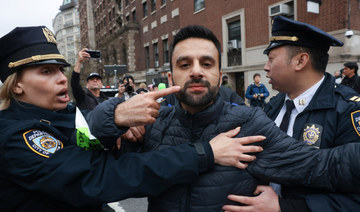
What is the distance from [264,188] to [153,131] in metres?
0.78

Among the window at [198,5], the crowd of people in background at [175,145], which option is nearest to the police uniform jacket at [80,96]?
the crowd of people in background at [175,145]

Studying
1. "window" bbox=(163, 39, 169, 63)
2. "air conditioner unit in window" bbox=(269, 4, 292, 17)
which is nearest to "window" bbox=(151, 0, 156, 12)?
"window" bbox=(163, 39, 169, 63)

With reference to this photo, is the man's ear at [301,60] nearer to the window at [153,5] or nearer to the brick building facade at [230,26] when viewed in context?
the brick building facade at [230,26]

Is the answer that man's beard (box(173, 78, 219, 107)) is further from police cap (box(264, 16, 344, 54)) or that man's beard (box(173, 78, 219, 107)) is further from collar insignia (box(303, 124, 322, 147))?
police cap (box(264, 16, 344, 54))

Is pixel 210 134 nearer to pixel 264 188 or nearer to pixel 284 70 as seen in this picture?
pixel 264 188

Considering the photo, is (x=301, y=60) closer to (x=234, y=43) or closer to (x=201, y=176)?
(x=201, y=176)

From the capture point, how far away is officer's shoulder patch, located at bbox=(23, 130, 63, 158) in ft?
4.23

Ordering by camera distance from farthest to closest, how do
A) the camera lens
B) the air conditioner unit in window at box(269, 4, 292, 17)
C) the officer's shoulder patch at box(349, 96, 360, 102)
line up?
1. the air conditioner unit in window at box(269, 4, 292, 17)
2. the camera lens
3. the officer's shoulder patch at box(349, 96, 360, 102)

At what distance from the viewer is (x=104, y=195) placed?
124 cm

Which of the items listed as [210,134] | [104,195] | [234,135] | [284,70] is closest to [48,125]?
[104,195]

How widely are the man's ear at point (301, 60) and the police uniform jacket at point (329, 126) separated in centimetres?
21

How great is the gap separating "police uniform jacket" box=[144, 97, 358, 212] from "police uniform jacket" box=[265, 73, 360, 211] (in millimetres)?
112

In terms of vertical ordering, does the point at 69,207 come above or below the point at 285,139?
below

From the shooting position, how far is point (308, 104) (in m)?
1.88
